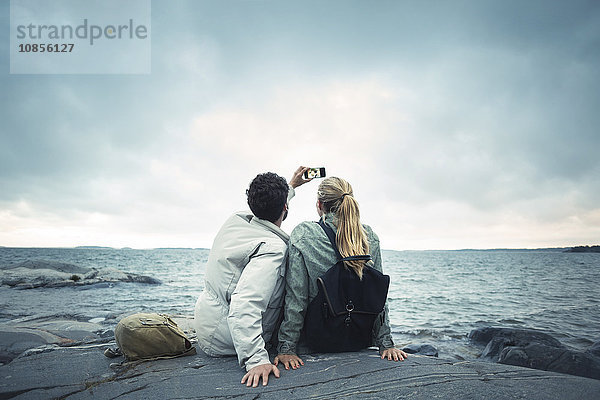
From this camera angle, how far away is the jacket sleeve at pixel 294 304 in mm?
3459

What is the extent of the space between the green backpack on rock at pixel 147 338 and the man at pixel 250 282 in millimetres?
434

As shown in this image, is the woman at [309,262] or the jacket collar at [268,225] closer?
the woman at [309,262]

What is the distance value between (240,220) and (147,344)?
172cm

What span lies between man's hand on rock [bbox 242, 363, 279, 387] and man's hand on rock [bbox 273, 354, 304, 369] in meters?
0.29

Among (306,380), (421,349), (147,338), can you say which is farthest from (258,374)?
(421,349)

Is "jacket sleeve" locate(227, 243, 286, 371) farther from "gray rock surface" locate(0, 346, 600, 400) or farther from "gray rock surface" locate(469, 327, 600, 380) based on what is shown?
"gray rock surface" locate(469, 327, 600, 380)

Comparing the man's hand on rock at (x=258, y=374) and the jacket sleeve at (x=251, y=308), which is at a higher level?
the jacket sleeve at (x=251, y=308)

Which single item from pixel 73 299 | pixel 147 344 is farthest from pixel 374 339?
pixel 73 299

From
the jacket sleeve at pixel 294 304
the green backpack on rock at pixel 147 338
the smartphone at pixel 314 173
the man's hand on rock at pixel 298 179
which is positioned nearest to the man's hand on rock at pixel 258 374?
the jacket sleeve at pixel 294 304

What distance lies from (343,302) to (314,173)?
172 cm

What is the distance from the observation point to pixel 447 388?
115 inches

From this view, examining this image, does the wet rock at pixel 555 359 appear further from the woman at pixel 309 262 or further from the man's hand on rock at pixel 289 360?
the man's hand on rock at pixel 289 360

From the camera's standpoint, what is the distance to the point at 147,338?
153 inches

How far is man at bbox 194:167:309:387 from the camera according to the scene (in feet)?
10.1
